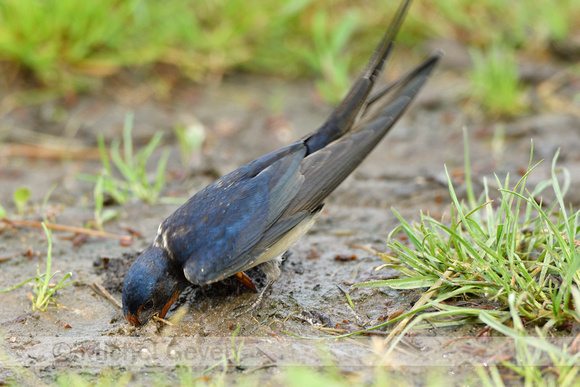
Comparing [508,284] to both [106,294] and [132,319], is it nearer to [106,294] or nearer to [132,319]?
[132,319]

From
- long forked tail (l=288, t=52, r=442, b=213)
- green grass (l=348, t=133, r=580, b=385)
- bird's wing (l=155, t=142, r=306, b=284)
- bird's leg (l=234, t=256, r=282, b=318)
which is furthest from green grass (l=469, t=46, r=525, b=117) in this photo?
bird's leg (l=234, t=256, r=282, b=318)

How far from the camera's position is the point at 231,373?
260 centimetres

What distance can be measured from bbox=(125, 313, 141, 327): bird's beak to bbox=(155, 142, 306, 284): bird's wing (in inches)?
12.7

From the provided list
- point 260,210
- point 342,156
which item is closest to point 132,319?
point 260,210

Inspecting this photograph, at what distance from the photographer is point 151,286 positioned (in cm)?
301

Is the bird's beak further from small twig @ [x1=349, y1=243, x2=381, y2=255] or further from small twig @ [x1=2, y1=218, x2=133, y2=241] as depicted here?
small twig @ [x1=349, y1=243, x2=381, y2=255]

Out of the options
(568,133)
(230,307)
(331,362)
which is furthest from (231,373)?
(568,133)

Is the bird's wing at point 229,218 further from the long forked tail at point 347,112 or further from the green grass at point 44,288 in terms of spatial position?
the green grass at point 44,288

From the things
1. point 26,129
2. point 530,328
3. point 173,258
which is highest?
point 530,328

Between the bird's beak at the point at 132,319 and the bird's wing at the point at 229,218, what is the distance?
322 millimetres

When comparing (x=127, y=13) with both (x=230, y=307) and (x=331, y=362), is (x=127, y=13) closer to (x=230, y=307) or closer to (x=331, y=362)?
(x=230, y=307)

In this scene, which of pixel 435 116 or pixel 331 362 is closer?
pixel 331 362

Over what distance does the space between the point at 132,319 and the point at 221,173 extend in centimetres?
200

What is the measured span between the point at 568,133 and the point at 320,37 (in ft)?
8.07
